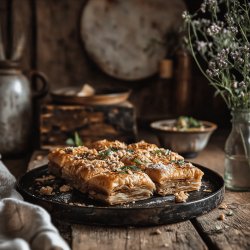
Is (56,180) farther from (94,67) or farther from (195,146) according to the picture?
(94,67)

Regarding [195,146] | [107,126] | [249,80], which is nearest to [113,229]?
[249,80]

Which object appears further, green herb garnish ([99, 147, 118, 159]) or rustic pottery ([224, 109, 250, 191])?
rustic pottery ([224, 109, 250, 191])

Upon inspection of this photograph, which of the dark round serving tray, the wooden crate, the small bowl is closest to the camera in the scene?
the dark round serving tray

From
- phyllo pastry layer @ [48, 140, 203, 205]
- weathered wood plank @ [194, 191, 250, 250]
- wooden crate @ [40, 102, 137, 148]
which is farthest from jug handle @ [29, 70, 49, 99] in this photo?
weathered wood plank @ [194, 191, 250, 250]

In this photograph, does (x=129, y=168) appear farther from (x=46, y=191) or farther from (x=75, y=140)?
(x=75, y=140)

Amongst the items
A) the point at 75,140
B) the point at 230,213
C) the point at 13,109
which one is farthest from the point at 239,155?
the point at 13,109

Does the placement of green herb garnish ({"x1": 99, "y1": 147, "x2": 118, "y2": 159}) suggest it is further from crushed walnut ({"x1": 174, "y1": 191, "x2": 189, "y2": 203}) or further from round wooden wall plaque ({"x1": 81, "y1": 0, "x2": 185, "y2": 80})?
round wooden wall plaque ({"x1": 81, "y1": 0, "x2": 185, "y2": 80})

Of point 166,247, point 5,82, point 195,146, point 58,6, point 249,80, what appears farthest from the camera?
point 58,6
